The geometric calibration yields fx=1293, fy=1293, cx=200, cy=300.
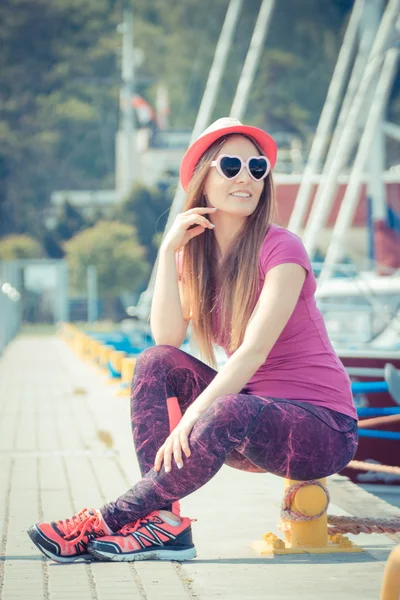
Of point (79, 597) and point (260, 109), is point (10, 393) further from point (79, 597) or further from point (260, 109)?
point (260, 109)

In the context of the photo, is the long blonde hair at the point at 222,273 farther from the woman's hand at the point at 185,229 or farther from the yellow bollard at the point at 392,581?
the yellow bollard at the point at 392,581

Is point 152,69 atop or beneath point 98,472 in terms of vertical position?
atop

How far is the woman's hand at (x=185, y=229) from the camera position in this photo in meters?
4.38

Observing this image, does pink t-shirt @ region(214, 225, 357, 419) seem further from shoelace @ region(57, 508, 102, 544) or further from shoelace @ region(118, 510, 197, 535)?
shoelace @ region(57, 508, 102, 544)

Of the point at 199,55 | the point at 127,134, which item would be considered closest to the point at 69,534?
the point at 127,134

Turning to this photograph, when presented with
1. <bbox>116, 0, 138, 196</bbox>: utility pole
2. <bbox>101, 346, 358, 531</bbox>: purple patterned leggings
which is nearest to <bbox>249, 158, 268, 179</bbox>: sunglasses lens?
<bbox>101, 346, 358, 531</bbox>: purple patterned leggings

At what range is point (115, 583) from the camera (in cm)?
387

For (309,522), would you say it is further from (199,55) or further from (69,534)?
(199,55)

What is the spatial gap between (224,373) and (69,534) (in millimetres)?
725

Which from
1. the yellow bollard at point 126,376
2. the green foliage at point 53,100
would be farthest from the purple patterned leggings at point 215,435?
the green foliage at point 53,100

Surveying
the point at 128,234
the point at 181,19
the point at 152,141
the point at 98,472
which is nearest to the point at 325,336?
the point at 98,472

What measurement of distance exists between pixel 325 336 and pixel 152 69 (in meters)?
98.7

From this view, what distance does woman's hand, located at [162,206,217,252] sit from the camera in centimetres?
438

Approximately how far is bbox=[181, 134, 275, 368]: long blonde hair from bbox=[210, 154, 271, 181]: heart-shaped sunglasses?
0.06m
